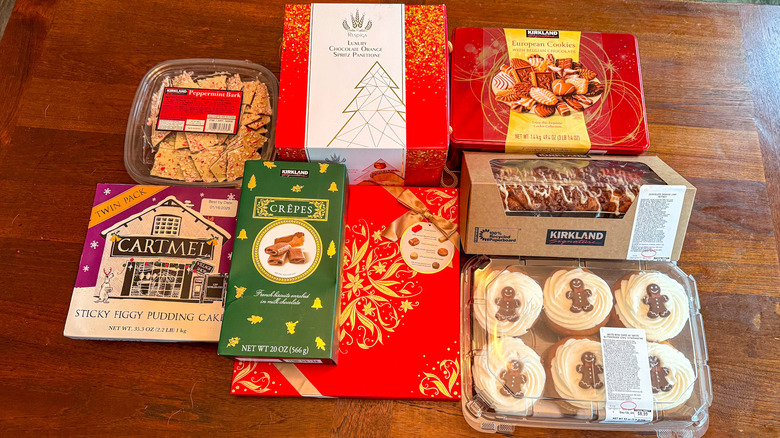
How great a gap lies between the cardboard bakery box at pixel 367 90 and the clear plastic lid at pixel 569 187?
15 centimetres

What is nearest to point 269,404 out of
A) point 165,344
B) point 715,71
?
point 165,344

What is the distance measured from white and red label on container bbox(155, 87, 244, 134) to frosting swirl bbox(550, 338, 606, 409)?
0.86m

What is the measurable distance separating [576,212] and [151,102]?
3.31 ft

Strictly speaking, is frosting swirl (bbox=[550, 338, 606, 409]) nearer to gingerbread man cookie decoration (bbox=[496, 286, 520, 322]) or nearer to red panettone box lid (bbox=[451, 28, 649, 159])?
gingerbread man cookie decoration (bbox=[496, 286, 520, 322])

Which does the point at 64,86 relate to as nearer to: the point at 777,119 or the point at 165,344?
the point at 165,344

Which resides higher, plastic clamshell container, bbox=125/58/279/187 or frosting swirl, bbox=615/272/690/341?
plastic clamshell container, bbox=125/58/279/187

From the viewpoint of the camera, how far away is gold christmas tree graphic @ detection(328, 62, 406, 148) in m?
1.00

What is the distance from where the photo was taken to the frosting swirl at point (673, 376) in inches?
36.7

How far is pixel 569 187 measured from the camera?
3.25ft

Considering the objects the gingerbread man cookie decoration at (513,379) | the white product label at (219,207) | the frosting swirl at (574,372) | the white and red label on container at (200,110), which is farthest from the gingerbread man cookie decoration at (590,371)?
the white and red label on container at (200,110)
